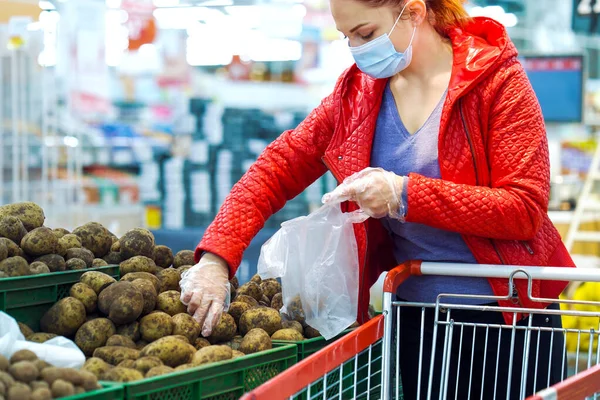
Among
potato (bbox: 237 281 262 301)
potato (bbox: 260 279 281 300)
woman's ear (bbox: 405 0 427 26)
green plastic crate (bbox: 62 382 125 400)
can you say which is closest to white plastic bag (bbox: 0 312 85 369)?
green plastic crate (bbox: 62 382 125 400)

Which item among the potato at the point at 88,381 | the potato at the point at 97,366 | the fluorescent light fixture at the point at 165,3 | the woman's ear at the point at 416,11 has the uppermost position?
the fluorescent light fixture at the point at 165,3

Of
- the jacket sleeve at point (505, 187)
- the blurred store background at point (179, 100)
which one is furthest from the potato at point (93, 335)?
the blurred store background at point (179, 100)

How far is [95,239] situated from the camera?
223 centimetres

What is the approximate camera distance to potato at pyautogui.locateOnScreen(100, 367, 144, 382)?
4.90ft

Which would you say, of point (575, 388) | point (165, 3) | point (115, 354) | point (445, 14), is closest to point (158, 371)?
point (115, 354)

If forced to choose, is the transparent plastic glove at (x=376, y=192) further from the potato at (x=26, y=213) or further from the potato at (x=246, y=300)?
the potato at (x=26, y=213)

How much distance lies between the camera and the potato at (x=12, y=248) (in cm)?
194

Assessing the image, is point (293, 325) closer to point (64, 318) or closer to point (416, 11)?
point (64, 318)

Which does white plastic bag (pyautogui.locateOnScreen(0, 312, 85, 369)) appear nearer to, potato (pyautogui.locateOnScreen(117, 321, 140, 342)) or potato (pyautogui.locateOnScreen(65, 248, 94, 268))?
potato (pyautogui.locateOnScreen(117, 321, 140, 342))

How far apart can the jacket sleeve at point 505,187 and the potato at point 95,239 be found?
91cm

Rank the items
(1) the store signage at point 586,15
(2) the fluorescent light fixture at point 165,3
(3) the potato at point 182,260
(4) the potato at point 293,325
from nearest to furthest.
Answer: (4) the potato at point 293,325
(3) the potato at point 182,260
(1) the store signage at point 586,15
(2) the fluorescent light fixture at point 165,3

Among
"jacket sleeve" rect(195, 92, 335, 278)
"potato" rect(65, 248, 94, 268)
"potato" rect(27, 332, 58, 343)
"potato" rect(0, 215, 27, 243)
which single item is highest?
"jacket sleeve" rect(195, 92, 335, 278)

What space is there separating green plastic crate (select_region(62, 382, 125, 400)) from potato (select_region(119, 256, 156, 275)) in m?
0.71

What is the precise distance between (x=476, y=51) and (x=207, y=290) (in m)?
0.93
